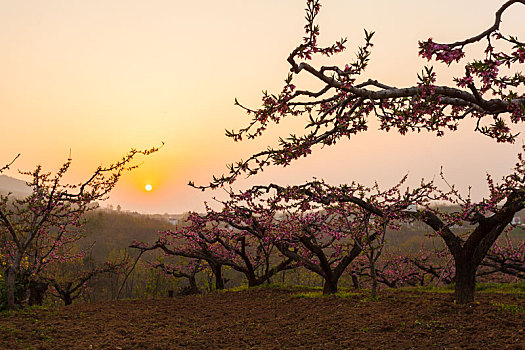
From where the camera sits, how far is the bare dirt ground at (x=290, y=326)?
554 centimetres

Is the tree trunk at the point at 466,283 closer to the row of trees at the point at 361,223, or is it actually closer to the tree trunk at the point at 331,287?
the row of trees at the point at 361,223

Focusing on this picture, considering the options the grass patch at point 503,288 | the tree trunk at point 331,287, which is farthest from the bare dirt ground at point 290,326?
the grass patch at point 503,288

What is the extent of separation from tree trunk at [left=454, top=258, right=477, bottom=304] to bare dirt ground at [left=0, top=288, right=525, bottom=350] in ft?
0.82

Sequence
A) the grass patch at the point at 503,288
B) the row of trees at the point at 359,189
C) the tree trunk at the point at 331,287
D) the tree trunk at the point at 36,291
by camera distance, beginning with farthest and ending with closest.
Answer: the tree trunk at the point at 36,291, the tree trunk at the point at 331,287, the grass patch at the point at 503,288, the row of trees at the point at 359,189

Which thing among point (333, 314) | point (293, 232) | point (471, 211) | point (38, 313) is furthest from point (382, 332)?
point (38, 313)

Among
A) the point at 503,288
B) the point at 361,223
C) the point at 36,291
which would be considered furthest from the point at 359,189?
the point at 36,291

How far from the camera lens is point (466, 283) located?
24.1 feet

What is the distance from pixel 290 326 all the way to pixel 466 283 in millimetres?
3910

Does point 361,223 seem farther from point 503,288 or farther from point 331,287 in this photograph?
point 503,288

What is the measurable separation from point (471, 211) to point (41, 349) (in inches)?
348

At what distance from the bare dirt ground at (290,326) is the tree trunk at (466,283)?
0.25m

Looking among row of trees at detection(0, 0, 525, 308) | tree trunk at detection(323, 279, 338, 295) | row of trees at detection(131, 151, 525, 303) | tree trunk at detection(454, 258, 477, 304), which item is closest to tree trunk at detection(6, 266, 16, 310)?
row of trees at detection(0, 0, 525, 308)

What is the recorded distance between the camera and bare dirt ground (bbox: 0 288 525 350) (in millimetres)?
5543

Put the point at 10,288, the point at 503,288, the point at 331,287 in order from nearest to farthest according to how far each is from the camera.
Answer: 1. the point at 10,288
2. the point at 331,287
3. the point at 503,288
